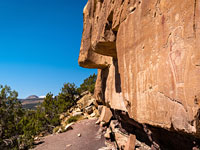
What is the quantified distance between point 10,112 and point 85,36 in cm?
1012

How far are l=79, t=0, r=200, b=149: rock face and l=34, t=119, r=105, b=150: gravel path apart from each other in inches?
195

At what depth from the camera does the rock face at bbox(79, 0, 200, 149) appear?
2.40m

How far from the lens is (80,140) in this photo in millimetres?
9742

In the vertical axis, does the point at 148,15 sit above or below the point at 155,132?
above

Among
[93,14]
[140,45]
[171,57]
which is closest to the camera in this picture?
[171,57]

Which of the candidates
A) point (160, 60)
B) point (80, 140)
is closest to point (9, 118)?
point (80, 140)

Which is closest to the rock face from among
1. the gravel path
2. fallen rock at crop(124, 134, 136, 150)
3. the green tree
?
fallen rock at crop(124, 134, 136, 150)

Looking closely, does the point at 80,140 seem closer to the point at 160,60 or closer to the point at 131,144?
the point at 131,144

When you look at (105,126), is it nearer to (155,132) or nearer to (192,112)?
(155,132)

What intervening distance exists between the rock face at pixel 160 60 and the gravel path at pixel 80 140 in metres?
4.96

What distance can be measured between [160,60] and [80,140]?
8540 mm

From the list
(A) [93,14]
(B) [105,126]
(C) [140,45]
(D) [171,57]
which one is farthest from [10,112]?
(D) [171,57]

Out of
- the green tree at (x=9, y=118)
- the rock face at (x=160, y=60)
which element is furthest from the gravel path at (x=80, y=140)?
the rock face at (x=160, y=60)

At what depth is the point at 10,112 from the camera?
12.7m
